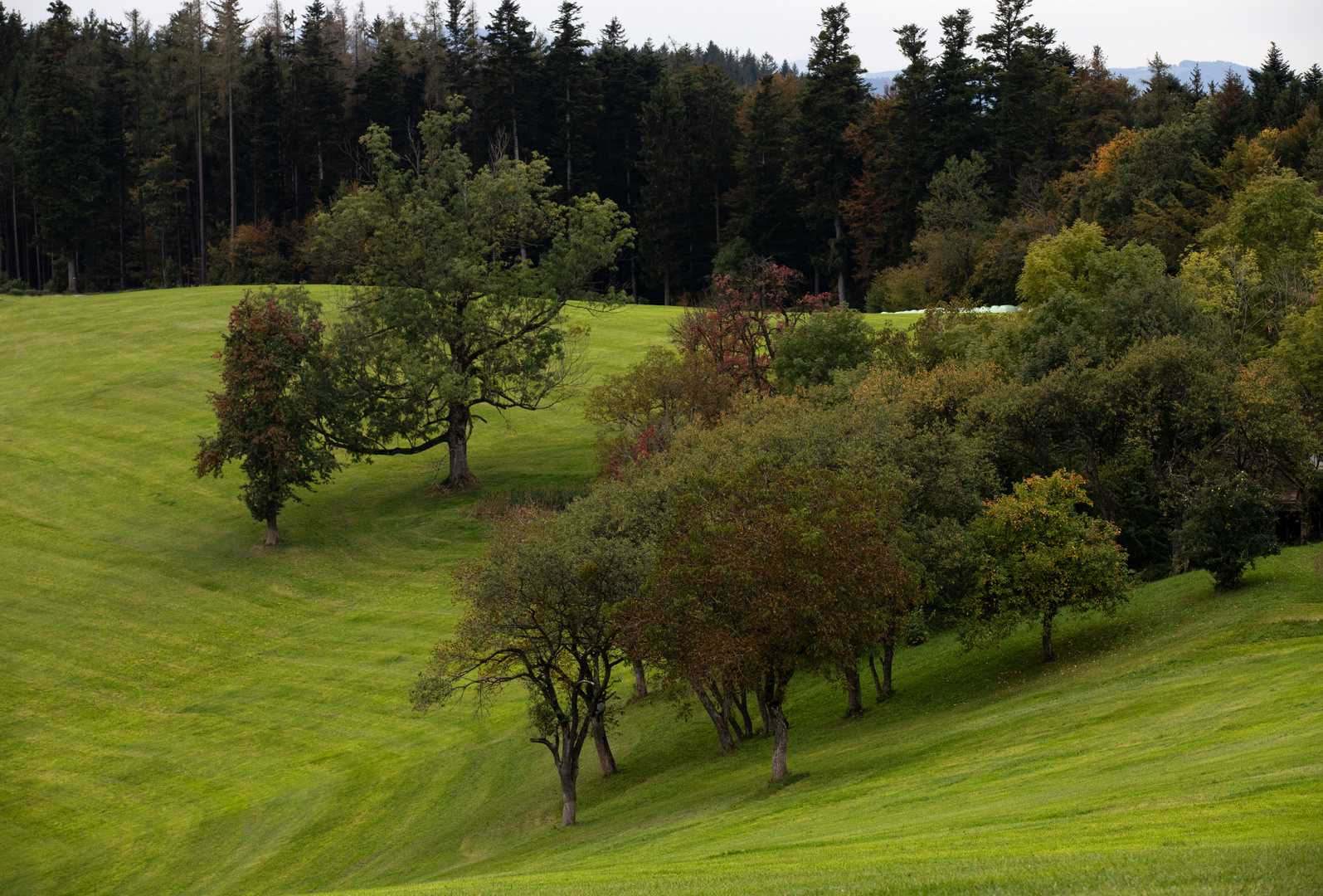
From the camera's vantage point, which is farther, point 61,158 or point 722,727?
point 61,158

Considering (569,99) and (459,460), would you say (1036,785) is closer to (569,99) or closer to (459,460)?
(459,460)

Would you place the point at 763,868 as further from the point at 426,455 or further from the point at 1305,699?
the point at 426,455

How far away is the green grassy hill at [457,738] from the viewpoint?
16.2 m

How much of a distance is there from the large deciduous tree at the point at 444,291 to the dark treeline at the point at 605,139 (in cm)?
3541

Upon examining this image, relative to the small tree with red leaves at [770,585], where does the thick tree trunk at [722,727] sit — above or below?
below

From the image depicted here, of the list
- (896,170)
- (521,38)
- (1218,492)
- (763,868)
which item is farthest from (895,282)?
(763,868)

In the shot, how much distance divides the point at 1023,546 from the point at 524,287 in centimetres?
3525

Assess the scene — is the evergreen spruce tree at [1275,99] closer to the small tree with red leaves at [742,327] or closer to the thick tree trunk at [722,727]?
the small tree with red leaves at [742,327]

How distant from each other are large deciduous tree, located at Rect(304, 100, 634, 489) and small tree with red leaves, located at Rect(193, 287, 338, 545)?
1.67m

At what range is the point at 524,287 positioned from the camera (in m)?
60.1

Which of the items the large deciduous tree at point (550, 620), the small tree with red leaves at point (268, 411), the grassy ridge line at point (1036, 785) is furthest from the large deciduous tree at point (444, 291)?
the grassy ridge line at point (1036, 785)

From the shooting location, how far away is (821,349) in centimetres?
5684

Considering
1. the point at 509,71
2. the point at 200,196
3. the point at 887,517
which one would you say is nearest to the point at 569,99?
the point at 509,71

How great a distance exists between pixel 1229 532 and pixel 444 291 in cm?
3945
